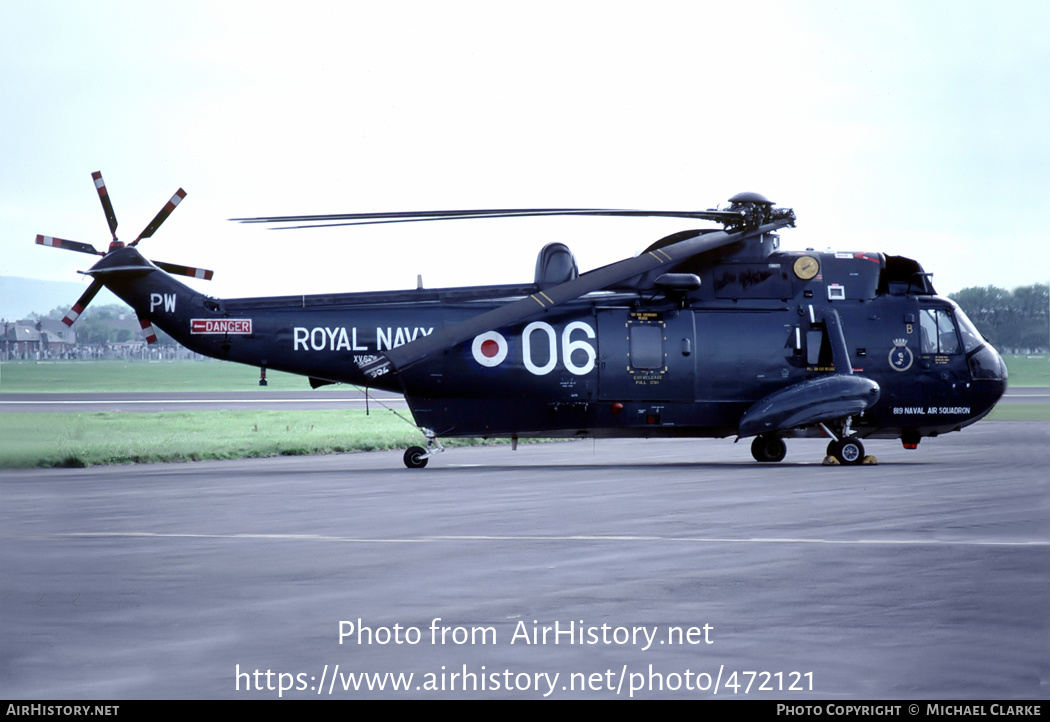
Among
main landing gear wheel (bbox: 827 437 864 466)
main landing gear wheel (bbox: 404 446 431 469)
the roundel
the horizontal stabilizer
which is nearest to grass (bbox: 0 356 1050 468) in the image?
main landing gear wheel (bbox: 404 446 431 469)

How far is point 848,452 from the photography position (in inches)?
904

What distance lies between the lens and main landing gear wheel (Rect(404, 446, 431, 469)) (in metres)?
22.5

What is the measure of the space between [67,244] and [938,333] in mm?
17569

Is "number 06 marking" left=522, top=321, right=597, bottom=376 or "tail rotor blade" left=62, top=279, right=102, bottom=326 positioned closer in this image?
"tail rotor blade" left=62, top=279, right=102, bottom=326

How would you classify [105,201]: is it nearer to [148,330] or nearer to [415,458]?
[148,330]

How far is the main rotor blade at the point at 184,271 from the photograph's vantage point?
897 inches

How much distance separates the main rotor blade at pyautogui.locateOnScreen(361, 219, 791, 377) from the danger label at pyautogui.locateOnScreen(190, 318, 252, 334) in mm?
2705

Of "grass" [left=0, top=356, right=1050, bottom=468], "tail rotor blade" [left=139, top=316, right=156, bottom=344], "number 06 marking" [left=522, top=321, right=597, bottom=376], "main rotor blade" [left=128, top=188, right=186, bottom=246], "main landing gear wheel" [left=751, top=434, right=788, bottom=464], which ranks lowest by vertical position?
"main landing gear wheel" [left=751, top=434, right=788, bottom=464]

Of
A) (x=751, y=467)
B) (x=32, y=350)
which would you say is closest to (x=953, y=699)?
(x=751, y=467)

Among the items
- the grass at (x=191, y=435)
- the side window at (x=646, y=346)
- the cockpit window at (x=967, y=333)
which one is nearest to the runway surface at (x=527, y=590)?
the side window at (x=646, y=346)

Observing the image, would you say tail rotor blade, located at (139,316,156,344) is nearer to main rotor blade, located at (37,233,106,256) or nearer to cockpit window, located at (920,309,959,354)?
main rotor blade, located at (37,233,106,256)

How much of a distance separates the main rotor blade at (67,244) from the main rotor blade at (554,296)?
6.05m

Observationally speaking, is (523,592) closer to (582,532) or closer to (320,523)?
(582,532)

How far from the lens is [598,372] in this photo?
23.0 m
